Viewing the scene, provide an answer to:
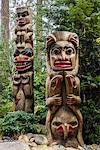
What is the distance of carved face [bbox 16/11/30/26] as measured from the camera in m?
8.45

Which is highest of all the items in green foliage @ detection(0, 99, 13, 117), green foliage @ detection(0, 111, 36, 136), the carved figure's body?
the carved figure's body

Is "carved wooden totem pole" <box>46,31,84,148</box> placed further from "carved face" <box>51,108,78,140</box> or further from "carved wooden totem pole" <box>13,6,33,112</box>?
"carved wooden totem pole" <box>13,6,33,112</box>

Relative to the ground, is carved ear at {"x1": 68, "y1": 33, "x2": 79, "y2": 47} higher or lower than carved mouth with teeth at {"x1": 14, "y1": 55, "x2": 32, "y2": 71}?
higher

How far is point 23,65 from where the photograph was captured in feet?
26.8

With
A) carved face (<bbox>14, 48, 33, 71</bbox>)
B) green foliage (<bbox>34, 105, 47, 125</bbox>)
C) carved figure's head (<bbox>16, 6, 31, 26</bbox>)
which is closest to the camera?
green foliage (<bbox>34, 105, 47, 125</bbox>)

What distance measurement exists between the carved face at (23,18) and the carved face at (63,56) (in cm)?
229

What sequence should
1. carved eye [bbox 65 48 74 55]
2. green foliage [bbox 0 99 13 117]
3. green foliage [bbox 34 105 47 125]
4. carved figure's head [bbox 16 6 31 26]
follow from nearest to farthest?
1. carved eye [bbox 65 48 74 55]
2. green foliage [bbox 34 105 47 125]
3. carved figure's head [bbox 16 6 31 26]
4. green foliage [bbox 0 99 13 117]

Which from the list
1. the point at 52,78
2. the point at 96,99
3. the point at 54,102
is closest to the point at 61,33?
the point at 52,78

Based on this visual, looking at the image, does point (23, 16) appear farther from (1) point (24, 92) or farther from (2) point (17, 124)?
(2) point (17, 124)

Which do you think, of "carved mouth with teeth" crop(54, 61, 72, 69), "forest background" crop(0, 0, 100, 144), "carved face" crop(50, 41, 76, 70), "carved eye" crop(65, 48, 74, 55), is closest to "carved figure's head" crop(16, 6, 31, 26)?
"forest background" crop(0, 0, 100, 144)

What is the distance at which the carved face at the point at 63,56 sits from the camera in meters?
6.25

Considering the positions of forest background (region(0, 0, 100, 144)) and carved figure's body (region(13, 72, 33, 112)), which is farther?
carved figure's body (region(13, 72, 33, 112))

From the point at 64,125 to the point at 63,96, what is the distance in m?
0.55

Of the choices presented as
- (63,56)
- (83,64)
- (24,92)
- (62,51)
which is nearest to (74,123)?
(63,56)
